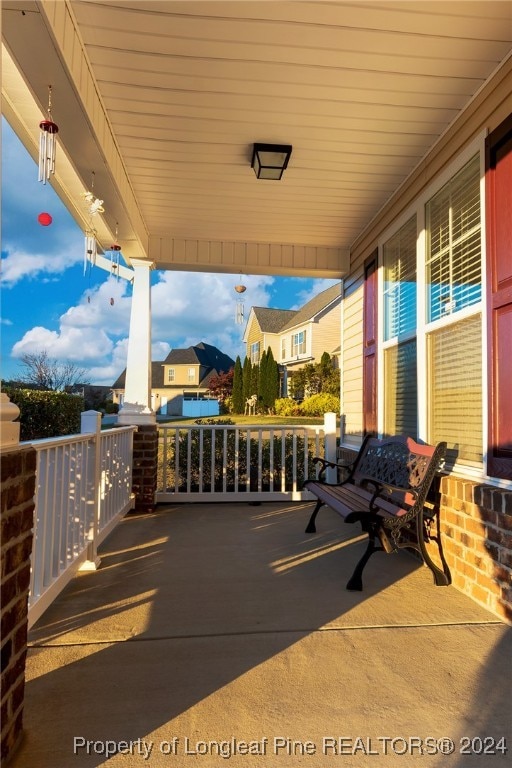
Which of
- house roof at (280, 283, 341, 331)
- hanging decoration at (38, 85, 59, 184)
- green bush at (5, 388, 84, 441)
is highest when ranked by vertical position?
house roof at (280, 283, 341, 331)

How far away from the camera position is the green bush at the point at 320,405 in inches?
620

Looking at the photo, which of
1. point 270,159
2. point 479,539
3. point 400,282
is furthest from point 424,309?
point 479,539

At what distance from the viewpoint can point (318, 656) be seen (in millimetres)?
1949

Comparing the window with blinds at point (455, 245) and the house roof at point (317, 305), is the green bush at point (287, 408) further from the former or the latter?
the window with blinds at point (455, 245)

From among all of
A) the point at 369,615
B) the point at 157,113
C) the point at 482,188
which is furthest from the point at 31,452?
the point at 482,188

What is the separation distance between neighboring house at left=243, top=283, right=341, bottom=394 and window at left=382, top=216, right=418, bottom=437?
13.6 m

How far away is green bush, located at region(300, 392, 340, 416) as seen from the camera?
15754 millimetres

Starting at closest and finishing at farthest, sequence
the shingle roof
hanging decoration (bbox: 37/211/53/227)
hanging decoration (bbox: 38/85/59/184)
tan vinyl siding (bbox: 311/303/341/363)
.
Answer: hanging decoration (bbox: 38/85/59/184) → hanging decoration (bbox: 37/211/53/227) → tan vinyl siding (bbox: 311/303/341/363) → the shingle roof

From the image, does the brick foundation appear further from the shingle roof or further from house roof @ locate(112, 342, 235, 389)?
house roof @ locate(112, 342, 235, 389)

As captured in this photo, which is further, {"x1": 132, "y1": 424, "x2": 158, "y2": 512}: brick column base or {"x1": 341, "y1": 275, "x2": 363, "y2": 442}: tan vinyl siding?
{"x1": 341, "y1": 275, "x2": 363, "y2": 442}: tan vinyl siding

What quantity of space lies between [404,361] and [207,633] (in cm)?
269

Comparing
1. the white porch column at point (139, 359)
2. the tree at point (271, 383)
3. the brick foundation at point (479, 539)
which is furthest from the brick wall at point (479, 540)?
the tree at point (271, 383)

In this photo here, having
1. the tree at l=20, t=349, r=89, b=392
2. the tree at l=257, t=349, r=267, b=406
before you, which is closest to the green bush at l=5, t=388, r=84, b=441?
the tree at l=20, t=349, r=89, b=392

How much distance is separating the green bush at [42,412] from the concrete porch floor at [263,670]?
14.1 feet
